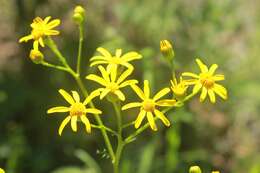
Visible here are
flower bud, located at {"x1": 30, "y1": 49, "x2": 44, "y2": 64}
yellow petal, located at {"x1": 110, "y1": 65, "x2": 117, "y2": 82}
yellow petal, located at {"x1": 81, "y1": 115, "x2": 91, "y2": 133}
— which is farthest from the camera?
flower bud, located at {"x1": 30, "y1": 49, "x2": 44, "y2": 64}

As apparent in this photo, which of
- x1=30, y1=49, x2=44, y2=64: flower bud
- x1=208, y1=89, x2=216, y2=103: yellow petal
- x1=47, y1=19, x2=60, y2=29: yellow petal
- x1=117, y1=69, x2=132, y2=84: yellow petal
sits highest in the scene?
x1=47, y1=19, x2=60, y2=29: yellow petal

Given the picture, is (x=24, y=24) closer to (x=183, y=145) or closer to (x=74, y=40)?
(x=74, y=40)

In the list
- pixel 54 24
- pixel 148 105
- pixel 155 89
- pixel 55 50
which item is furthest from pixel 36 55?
pixel 155 89

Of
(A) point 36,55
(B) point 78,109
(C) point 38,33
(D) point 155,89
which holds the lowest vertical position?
(D) point 155,89

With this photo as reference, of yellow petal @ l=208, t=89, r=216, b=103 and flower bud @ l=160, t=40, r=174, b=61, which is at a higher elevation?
flower bud @ l=160, t=40, r=174, b=61

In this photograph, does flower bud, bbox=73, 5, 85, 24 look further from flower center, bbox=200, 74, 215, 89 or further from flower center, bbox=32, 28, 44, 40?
flower center, bbox=200, 74, 215, 89

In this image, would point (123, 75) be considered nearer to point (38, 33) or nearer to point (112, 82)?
point (112, 82)

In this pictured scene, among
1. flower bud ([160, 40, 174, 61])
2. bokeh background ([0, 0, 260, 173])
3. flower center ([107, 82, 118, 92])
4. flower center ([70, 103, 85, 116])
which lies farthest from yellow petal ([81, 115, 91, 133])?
bokeh background ([0, 0, 260, 173])

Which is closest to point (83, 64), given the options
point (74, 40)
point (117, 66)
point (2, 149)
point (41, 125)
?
point (74, 40)

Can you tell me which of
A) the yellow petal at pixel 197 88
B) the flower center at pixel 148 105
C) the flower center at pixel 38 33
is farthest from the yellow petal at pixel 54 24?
the yellow petal at pixel 197 88
